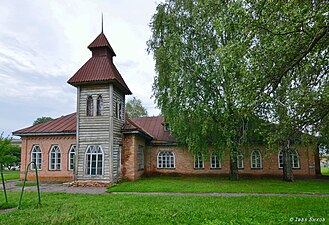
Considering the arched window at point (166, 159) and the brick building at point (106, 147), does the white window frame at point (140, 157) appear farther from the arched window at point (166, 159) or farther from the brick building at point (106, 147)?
the arched window at point (166, 159)

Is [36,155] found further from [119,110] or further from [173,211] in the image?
[173,211]

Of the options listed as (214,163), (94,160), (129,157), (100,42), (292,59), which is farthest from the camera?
(214,163)

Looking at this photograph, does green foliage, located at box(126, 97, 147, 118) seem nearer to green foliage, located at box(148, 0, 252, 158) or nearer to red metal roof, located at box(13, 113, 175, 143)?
red metal roof, located at box(13, 113, 175, 143)

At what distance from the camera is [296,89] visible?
28.6ft

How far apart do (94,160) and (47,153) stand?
17.3ft

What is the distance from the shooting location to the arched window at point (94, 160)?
15.3 m

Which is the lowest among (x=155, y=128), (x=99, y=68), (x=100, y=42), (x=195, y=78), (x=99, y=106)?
(x=155, y=128)

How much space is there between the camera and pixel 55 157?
18.5 meters

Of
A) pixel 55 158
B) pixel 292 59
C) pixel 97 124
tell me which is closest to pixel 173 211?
pixel 292 59

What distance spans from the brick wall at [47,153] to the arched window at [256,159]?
558 inches

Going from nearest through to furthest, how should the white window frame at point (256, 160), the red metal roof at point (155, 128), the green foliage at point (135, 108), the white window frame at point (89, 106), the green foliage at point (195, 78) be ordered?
1. the green foliage at point (195, 78)
2. the white window frame at point (89, 106)
3. the white window frame at point (256, 160)
4. the red metal roof at point (155, 128)
5. the green foliage at point (135, 108)

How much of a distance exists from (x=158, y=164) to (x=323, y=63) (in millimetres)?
16249

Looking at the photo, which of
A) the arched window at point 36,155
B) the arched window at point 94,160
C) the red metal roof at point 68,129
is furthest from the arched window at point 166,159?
the arched window at point 36,155

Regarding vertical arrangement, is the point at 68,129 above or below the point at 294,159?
above
